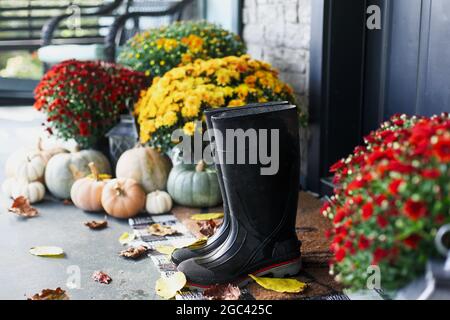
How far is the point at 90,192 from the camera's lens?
9.89 feet

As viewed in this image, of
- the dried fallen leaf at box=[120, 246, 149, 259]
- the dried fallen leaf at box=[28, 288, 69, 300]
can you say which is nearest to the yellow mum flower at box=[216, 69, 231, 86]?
the dried fallen leaf at box=[120, 246, 149, 259]

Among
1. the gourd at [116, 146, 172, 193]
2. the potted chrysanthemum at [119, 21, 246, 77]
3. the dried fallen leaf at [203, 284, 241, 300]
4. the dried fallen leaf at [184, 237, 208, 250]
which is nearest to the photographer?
the dried fallen leaf at [203, 284, 241, 300]

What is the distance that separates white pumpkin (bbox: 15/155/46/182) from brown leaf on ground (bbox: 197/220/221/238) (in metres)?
1.03

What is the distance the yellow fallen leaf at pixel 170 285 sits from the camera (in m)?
2.11

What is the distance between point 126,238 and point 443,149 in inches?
63.8

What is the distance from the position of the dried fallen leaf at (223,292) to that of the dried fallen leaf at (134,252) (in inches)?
19.0

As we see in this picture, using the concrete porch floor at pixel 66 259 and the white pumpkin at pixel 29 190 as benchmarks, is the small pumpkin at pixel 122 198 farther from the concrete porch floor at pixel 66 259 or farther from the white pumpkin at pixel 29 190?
the white pumpkin at pixel 29 190

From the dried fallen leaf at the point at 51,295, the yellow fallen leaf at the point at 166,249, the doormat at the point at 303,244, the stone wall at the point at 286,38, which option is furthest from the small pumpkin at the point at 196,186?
the dried fallen leaf at the point at 51,295

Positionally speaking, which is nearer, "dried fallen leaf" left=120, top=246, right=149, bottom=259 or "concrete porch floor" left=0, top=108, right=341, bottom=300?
"concrete porch floor" left=0, top=108, right=341, bottom=300

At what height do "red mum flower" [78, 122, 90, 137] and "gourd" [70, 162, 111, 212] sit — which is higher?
"red mum flower" [78, 122, 90, 137]

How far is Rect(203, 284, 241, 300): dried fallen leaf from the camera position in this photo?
2055mm

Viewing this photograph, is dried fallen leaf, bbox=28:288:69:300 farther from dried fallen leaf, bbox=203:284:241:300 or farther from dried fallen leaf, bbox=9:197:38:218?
dried fallen leaf, bbox=9:197:38:218
